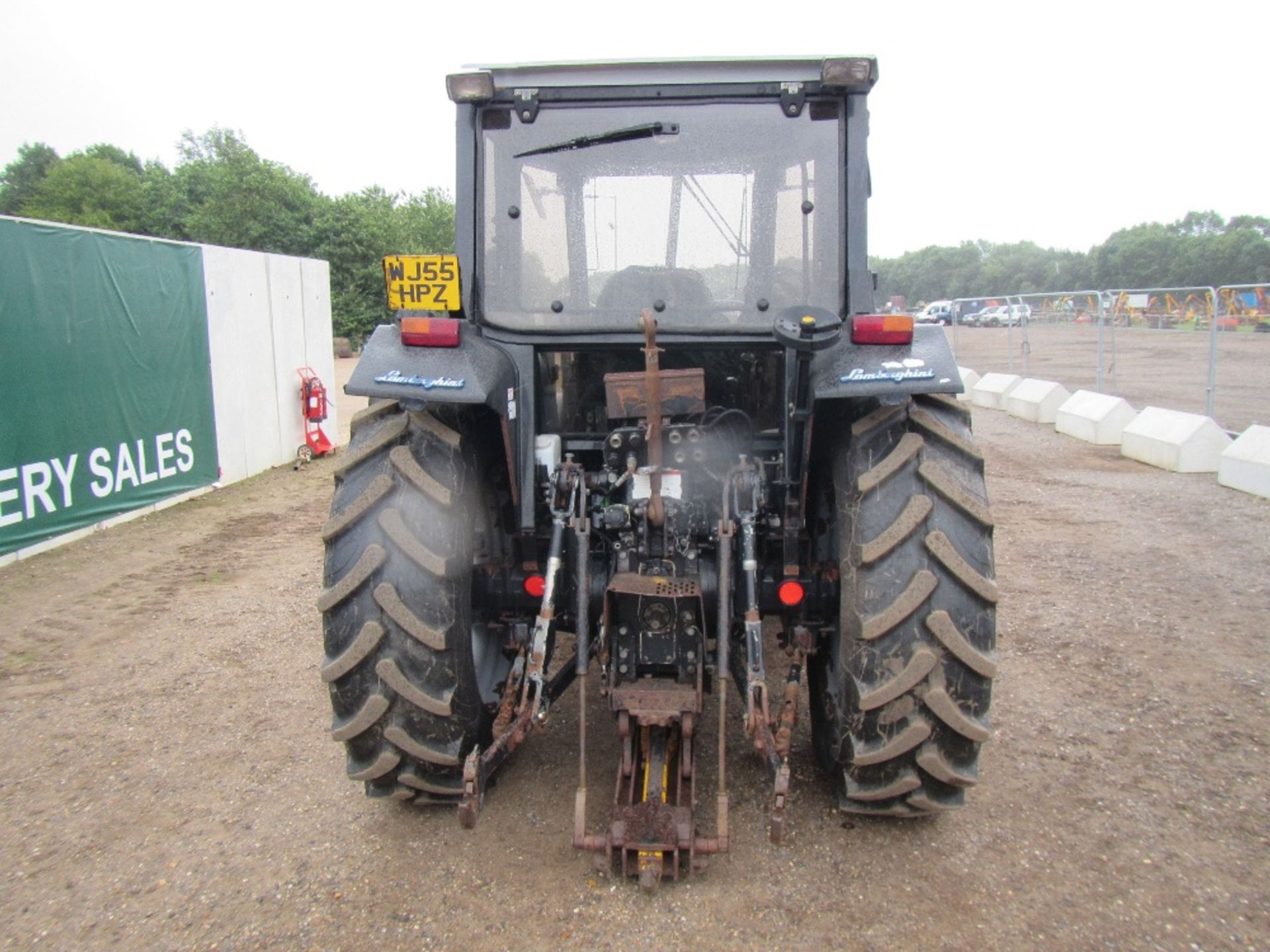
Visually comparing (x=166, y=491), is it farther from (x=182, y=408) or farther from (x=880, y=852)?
(x=880, y=852)

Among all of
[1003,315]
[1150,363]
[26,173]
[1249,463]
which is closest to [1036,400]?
[1150,363]

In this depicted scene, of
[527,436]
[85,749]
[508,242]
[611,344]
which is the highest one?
[508,242]

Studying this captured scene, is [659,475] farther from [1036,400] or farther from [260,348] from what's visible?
[1036,400]

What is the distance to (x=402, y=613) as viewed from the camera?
2.92 m

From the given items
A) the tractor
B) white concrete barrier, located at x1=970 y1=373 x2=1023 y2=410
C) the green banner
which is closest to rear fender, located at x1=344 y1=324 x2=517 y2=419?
the tractor

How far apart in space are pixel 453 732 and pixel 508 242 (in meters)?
1.77

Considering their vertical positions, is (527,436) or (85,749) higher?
(527,436)

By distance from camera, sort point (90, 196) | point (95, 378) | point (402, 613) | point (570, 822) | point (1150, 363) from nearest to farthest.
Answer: point (402, 613), point (570, 822), point (95, 378), point (1150, 363), point (90, 196)

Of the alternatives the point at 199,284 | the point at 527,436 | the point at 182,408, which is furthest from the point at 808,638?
the point at 199,284

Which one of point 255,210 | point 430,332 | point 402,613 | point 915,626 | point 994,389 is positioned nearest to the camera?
point 915,626

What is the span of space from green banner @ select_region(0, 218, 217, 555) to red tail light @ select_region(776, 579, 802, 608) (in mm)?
6275

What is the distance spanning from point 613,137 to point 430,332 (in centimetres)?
101

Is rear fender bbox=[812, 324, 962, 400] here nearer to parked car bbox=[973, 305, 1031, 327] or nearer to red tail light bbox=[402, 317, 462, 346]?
red tail light bbox=[402, 317, 462, 346]

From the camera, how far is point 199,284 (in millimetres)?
9703
